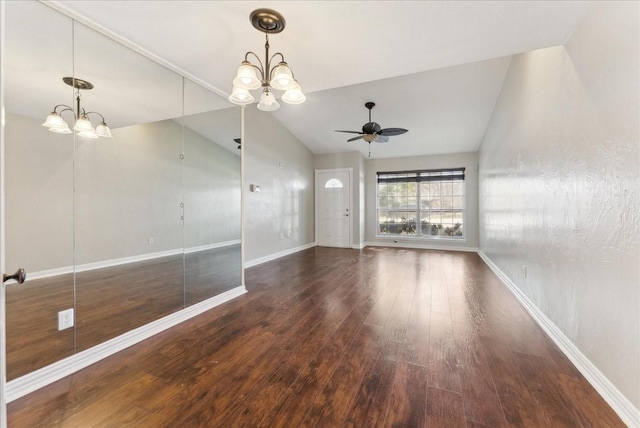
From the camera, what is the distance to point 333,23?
1837mm

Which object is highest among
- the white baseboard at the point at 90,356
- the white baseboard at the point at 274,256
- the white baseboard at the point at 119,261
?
the white baseboard at the point at 119,261

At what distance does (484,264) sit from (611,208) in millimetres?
3941

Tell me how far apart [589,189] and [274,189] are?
4797 mm

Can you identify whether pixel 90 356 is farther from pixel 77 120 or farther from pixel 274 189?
pixel 274 189

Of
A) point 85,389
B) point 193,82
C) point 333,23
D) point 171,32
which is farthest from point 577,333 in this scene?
point 193,82

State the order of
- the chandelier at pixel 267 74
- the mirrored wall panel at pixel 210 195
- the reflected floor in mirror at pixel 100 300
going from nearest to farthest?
the reflected floor in mirror at pixel 100 300 < the chandelier at pixel 267 74 < the mirrored wall panel at pixel 210 195

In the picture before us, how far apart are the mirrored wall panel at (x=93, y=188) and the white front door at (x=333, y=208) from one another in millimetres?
4389

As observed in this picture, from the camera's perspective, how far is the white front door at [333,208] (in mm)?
7012

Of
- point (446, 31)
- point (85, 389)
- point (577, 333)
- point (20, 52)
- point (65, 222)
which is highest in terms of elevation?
point (446, 31)

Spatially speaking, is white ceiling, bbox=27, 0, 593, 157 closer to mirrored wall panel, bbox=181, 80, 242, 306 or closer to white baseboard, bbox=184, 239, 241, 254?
mirrored wall panel, bbox=181, 80, 242, 306

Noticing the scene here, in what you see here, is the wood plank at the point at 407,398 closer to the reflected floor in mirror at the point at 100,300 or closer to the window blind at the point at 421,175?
the reflected floor in mirror at the point at 100,300

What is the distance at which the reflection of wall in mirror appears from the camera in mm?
1598

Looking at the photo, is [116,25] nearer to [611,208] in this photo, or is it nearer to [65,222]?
[65,222]

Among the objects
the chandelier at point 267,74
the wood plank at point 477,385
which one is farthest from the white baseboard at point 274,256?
the wood plank at point 477,385
